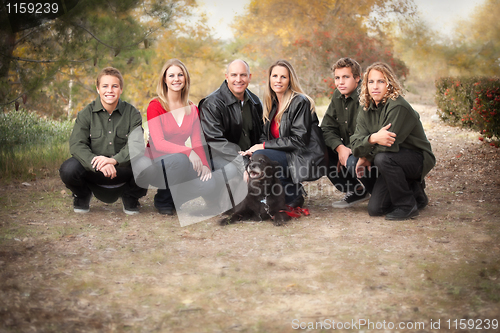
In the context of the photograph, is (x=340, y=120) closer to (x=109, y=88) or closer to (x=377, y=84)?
(x=377, y=84)

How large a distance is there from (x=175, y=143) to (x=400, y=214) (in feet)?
7.72

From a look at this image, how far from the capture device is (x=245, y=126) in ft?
14.5

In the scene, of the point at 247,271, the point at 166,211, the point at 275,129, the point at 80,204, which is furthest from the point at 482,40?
the point at 80,204

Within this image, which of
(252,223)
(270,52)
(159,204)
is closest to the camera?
(252,223)

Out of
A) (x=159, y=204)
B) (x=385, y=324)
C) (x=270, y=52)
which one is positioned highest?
(x=270, y=52)

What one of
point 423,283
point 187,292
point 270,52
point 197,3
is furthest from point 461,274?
point 270,52

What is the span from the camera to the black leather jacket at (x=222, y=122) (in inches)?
166

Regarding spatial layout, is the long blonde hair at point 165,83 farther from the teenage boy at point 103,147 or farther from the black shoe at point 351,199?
the black shoe at point 351,199

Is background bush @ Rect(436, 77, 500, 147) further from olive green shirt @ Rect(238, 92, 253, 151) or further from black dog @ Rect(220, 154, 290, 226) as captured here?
black dog @ Rect(220, 154, 290, 226)

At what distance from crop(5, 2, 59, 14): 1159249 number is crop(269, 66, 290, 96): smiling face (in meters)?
3.73

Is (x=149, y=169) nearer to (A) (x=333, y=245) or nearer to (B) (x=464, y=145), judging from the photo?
(A) (x=333, y=245)

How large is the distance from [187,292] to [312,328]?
81cm

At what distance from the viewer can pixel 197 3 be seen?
40.2 feet

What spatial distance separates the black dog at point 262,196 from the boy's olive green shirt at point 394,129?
2.84 feet
